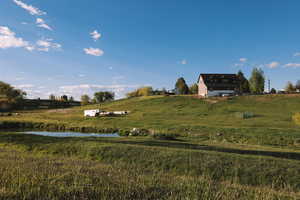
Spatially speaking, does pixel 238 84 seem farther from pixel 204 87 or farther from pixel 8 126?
pixel 8 126

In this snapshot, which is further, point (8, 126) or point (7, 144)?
point (8, 126)

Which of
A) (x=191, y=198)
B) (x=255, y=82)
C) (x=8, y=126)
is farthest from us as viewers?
(x=255, y=82)

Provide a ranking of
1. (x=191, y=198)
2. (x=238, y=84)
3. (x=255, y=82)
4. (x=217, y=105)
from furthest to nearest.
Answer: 1. (x=238, y=84)
2. (x=255, y=82)
3. (x=217, y=105)
4. (x=191, y=198)

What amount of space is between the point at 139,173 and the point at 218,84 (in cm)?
9515

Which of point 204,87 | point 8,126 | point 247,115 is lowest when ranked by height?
point 8,126

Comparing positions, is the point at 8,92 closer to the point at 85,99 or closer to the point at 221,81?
the point at 85,99

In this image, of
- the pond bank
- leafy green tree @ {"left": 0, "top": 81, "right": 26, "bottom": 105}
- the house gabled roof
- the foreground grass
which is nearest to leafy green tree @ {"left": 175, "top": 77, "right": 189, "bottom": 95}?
the house gabled roof

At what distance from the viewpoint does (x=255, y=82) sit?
90.5 metres

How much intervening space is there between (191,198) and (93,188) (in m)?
2.09

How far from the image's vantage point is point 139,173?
248 inches

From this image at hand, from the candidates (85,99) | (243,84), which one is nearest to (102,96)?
→ (85,99)

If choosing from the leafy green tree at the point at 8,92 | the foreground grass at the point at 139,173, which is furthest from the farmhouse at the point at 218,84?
the leafy green tree at the point at 8,92

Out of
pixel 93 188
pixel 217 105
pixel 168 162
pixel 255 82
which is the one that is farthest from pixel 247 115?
pixel 255 82

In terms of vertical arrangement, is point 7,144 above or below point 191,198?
below
